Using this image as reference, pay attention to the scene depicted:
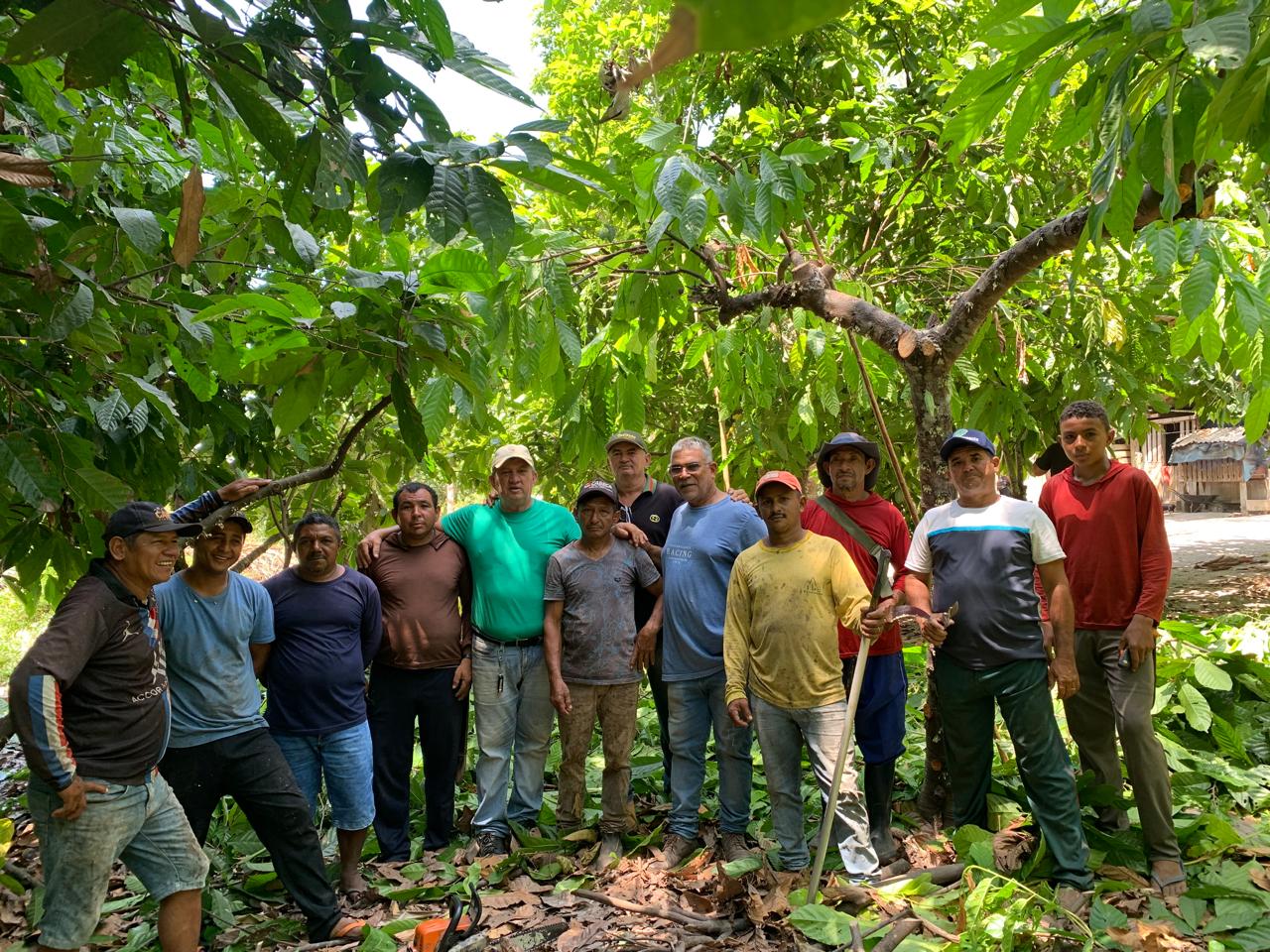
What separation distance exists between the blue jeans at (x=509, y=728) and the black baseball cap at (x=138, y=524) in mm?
1747

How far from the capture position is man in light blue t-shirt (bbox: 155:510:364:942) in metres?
3.53

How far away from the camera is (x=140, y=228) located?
6.63 feet

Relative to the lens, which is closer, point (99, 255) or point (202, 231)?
point (99, 255)

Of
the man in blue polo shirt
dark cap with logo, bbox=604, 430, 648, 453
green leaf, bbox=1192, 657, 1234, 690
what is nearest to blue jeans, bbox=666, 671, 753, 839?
the man in blue polo shirt

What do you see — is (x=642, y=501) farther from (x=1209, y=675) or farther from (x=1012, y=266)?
(x=1209, y=675)

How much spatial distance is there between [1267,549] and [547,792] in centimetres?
1376

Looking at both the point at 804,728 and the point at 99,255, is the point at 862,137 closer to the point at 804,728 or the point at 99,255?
the point at 804,728

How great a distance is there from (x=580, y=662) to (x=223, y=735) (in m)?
1.51

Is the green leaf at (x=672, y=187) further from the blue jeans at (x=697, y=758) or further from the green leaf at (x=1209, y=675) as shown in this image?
the green leaf at (x=1209, y=675)

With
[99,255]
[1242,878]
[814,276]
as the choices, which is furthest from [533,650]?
[1242,878]

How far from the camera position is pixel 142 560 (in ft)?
9.94

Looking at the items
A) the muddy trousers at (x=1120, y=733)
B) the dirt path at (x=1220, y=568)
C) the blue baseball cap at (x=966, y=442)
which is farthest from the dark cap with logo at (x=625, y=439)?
the dirt path at (x=1220, y=568)

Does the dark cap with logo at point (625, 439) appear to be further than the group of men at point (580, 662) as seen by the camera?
Yes

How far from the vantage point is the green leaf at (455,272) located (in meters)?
2.15
